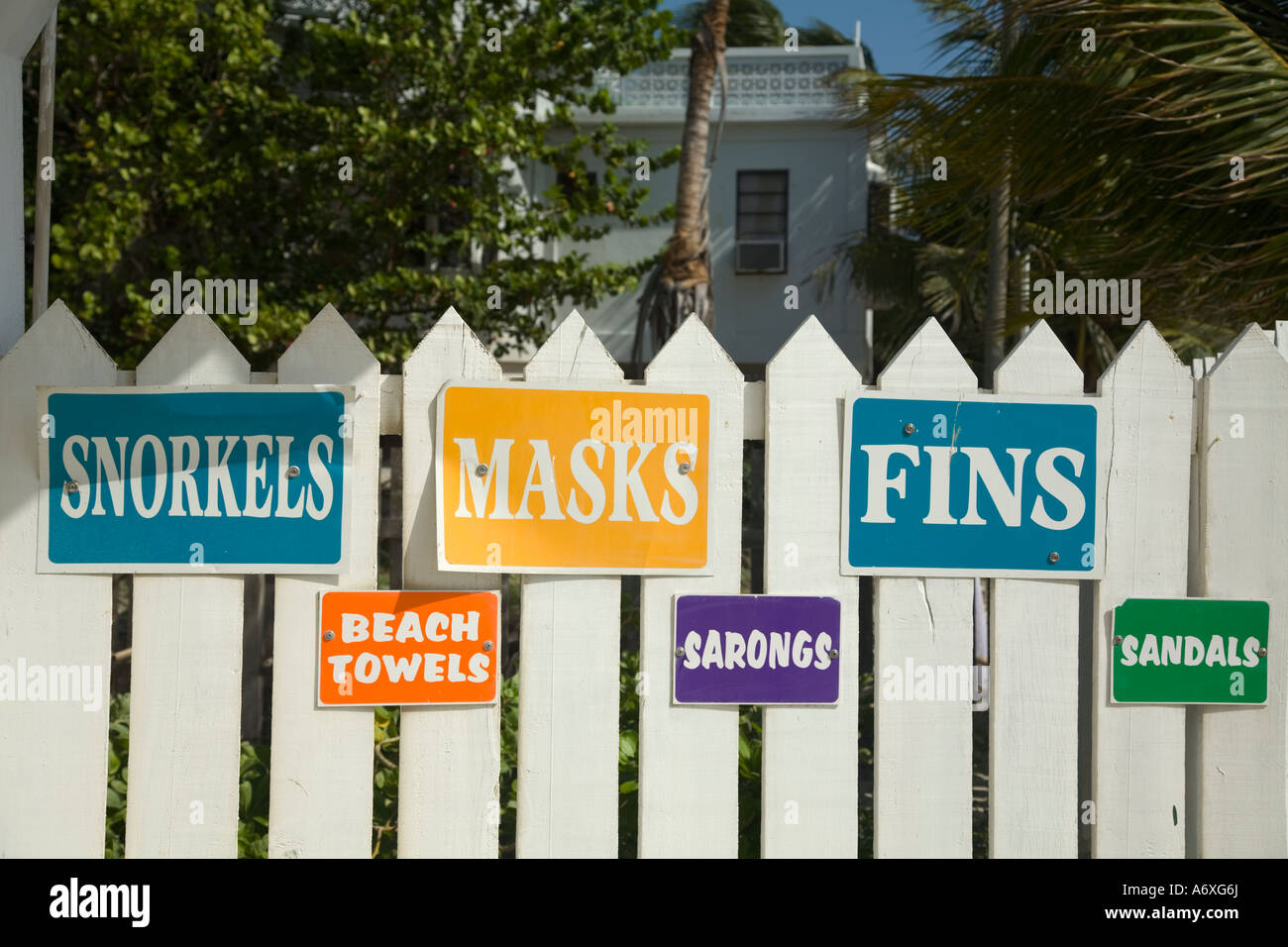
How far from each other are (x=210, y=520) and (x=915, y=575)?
149cm

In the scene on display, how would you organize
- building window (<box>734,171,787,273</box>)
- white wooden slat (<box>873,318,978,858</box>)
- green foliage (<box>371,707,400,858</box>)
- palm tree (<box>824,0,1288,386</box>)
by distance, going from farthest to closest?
building window (<box>734,171,787,273</box>) < palm tree (<box>824,0,1288,386</box>) < green foliage (<box>371,707,400,858</box>) < white wooden slat (<box>873,318,978,858</box>)

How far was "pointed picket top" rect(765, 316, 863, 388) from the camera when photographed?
7.25 ft

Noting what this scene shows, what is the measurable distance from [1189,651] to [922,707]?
61 centimetres

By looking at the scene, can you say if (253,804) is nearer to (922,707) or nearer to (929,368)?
(922,707)

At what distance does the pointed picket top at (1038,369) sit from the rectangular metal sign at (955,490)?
0.04m

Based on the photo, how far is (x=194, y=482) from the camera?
214cm

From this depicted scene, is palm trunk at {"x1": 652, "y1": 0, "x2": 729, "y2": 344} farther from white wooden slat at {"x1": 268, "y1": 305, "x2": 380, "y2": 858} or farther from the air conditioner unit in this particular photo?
the air conditioner unit

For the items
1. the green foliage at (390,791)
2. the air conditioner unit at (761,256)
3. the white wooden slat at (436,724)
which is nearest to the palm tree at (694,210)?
the green foliage at (390,791)

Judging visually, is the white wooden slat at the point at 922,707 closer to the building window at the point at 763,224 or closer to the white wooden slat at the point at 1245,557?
the white wooden slat at the point at 1245,557

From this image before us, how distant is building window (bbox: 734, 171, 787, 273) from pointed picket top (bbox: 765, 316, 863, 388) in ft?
49.4

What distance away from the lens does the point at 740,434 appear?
7.28ft

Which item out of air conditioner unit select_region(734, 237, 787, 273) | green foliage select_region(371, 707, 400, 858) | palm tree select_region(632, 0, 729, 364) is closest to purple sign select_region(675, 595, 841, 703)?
green foliage select_region(371, 707, 400, 858)

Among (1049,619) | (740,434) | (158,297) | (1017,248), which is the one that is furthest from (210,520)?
(1017,248)
